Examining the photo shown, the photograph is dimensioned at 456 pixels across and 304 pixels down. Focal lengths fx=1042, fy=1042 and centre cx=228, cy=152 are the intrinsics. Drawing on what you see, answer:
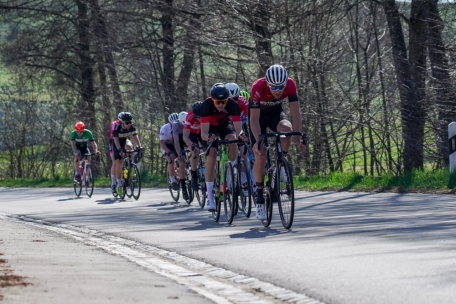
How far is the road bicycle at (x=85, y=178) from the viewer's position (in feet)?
79.0

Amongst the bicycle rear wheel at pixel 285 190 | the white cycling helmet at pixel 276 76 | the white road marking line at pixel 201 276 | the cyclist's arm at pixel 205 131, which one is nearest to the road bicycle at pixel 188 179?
the cyclist's arm at pixel 205 131

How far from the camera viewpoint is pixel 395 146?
1041 inches

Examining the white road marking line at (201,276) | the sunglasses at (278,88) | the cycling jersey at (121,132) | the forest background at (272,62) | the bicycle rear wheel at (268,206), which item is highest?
the forest background at (272,62)

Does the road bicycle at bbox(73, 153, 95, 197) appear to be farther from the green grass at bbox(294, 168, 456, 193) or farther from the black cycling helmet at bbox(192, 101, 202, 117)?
the black cycling helmet at bbox(192, 101, 202, 117)

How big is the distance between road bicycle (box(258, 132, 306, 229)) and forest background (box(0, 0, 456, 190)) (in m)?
8.93

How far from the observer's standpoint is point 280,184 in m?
11.5

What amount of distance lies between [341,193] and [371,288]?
37.5ft

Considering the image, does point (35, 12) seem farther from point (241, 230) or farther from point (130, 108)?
point (241, 230)

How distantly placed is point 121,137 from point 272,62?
6.21m

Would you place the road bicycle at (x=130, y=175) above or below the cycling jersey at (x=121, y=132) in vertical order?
below

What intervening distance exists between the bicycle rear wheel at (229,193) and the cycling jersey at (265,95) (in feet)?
4.29

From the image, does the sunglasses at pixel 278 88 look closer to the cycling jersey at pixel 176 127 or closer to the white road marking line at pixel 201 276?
the white road marking line at pixel 201 276

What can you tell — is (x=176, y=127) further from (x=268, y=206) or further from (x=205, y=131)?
(x=268, y=206)

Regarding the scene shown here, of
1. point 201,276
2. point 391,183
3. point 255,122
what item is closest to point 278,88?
point 255,122
